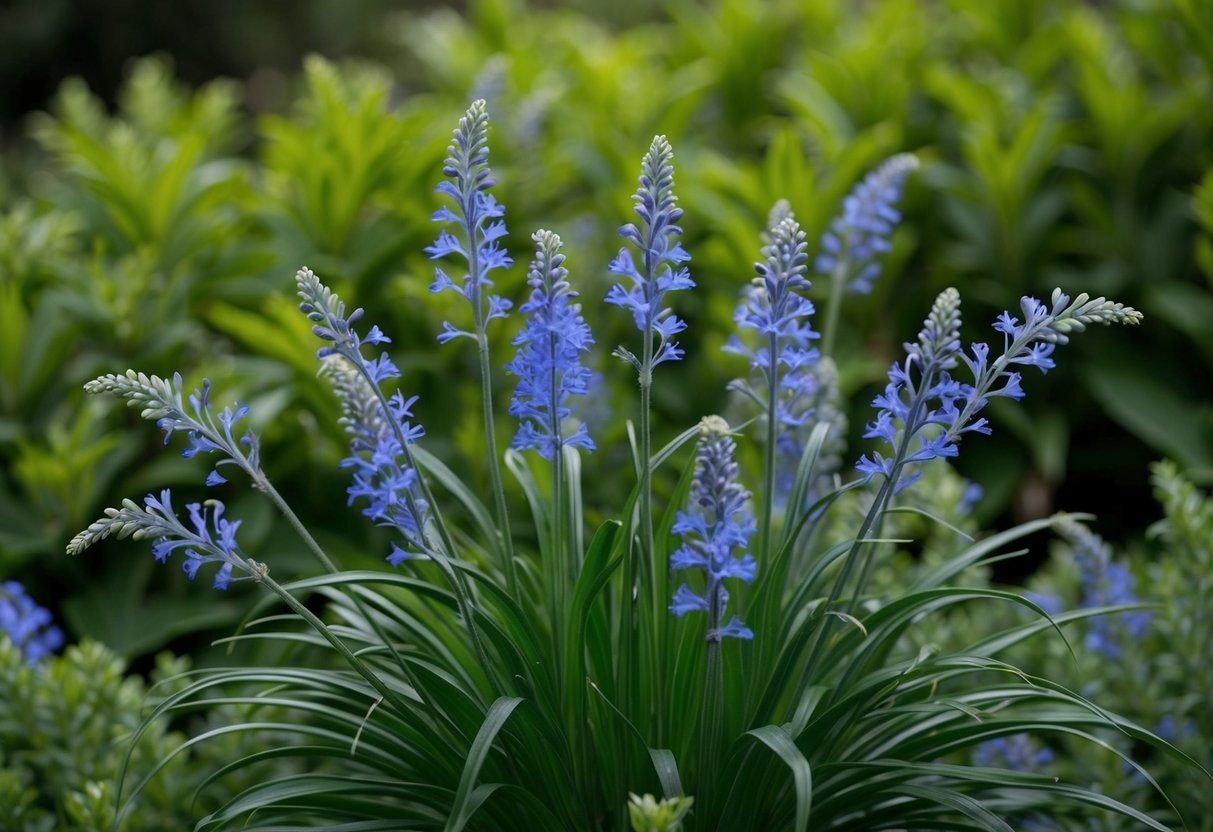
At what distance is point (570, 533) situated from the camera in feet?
6.90

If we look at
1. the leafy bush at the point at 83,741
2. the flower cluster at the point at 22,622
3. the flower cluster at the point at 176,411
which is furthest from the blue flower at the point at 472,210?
the flower cluster at the point at 22,622

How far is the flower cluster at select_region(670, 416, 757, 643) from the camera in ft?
5.78

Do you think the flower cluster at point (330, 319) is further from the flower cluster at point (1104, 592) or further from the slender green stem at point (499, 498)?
the flower cluster at point (1104, 592)

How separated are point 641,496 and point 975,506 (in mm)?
2197

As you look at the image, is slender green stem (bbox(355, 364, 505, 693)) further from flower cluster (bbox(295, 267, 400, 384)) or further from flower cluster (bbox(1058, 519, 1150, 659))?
flower cluster (bbox(1058, 519, 1150, 659))

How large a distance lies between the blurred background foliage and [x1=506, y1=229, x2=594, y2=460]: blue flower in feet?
4.03

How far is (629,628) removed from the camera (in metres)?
1.98

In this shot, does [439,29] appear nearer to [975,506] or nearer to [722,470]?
[975,506]

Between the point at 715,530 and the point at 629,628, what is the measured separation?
285 mm

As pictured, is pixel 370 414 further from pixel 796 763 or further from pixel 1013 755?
pixel 1013 755

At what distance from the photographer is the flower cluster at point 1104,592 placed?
271cm

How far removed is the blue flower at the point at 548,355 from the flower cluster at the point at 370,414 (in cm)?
19

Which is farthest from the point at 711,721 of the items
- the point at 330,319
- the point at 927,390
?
the point at 330,319

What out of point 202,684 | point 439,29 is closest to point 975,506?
point 202,684
